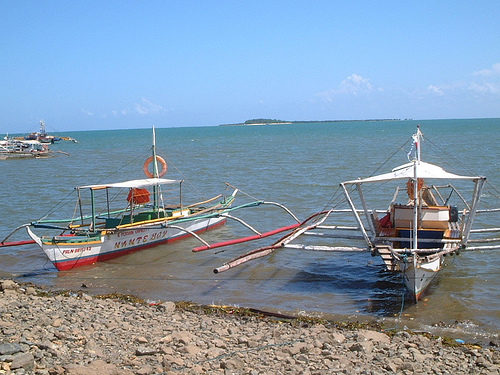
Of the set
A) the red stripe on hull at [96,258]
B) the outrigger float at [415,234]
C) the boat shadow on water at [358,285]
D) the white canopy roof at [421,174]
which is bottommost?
the boat shadow on water at [358,285]

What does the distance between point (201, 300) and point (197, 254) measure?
4635 millimetres

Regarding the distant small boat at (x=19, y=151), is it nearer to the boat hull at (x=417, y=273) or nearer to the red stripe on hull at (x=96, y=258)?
the red stripe on hull at (x=96, y=258)

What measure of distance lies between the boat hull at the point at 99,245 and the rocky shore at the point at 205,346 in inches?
154

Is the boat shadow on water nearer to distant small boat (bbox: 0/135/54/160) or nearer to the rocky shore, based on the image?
the rocky shore

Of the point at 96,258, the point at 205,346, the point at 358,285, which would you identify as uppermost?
the point at 205,346

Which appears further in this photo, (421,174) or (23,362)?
(421,174)

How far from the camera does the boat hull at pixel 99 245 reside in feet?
48.4

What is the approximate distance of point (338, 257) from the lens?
1595 centimetres

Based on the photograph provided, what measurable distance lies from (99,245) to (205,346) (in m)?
8.03

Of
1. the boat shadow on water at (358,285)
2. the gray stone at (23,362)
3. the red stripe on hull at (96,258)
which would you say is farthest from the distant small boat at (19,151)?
the gray stone at (23,362)

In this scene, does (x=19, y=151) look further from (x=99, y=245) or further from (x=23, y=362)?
(x=23, y=362)

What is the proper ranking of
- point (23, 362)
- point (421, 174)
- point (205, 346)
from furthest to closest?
point (421, 174)
point (205, 346)
point (23, 362)

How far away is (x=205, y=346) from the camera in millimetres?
8672

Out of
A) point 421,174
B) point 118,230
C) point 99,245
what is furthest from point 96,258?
point 421,174
